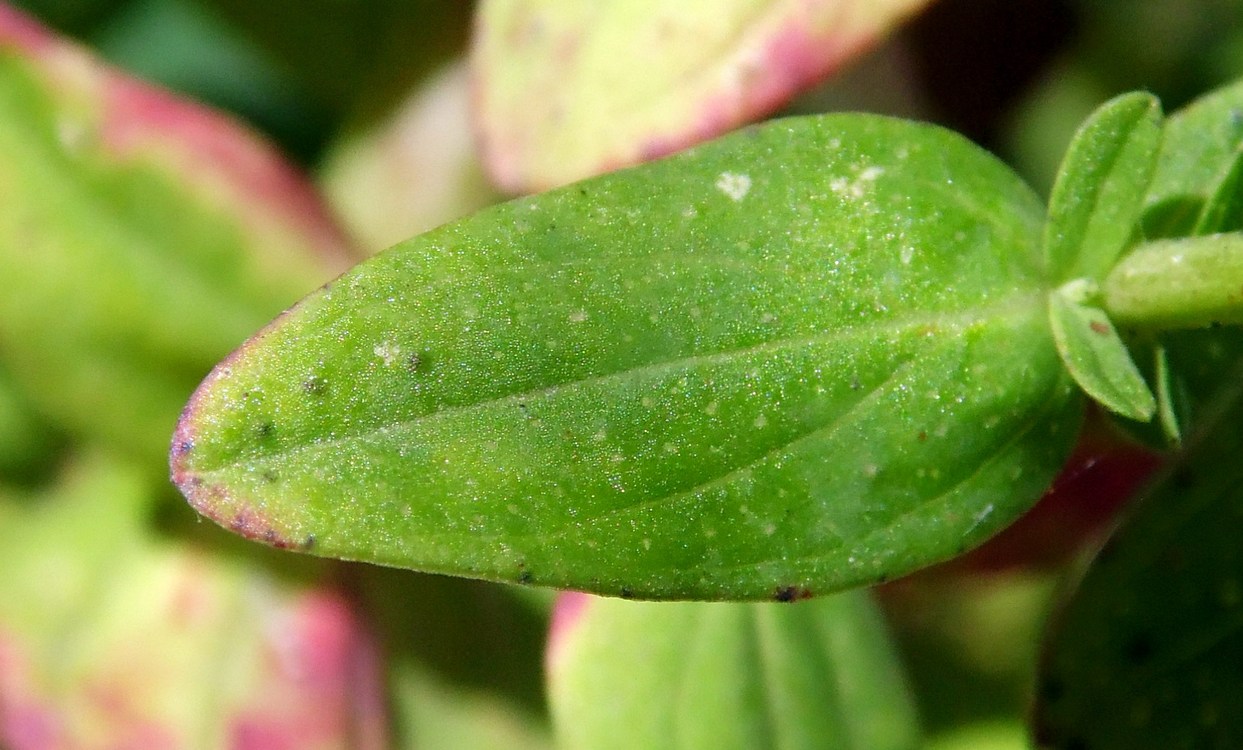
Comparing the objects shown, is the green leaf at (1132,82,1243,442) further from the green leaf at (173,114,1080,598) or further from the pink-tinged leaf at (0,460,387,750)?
the pink-tinged leaf at (0,460,387,750)

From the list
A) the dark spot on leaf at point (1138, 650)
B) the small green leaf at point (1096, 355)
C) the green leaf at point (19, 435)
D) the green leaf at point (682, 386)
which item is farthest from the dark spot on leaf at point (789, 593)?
the green leaf at point (19, 435)

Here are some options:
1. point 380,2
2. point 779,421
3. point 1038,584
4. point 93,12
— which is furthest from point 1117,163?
point 93,12

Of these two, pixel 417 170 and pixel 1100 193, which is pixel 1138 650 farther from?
pixel 417 170

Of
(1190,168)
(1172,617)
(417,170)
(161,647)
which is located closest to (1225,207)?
(1190,168)

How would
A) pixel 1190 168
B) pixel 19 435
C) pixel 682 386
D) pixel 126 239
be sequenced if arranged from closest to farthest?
1. pixel 682 386
2. pixel 1190 168
3. pixel 126 239
4. pixel 19 435

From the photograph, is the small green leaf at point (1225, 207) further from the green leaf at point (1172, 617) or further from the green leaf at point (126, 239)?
the green leaf at point (126, 239)

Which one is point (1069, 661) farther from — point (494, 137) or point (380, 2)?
point (380, 2)
